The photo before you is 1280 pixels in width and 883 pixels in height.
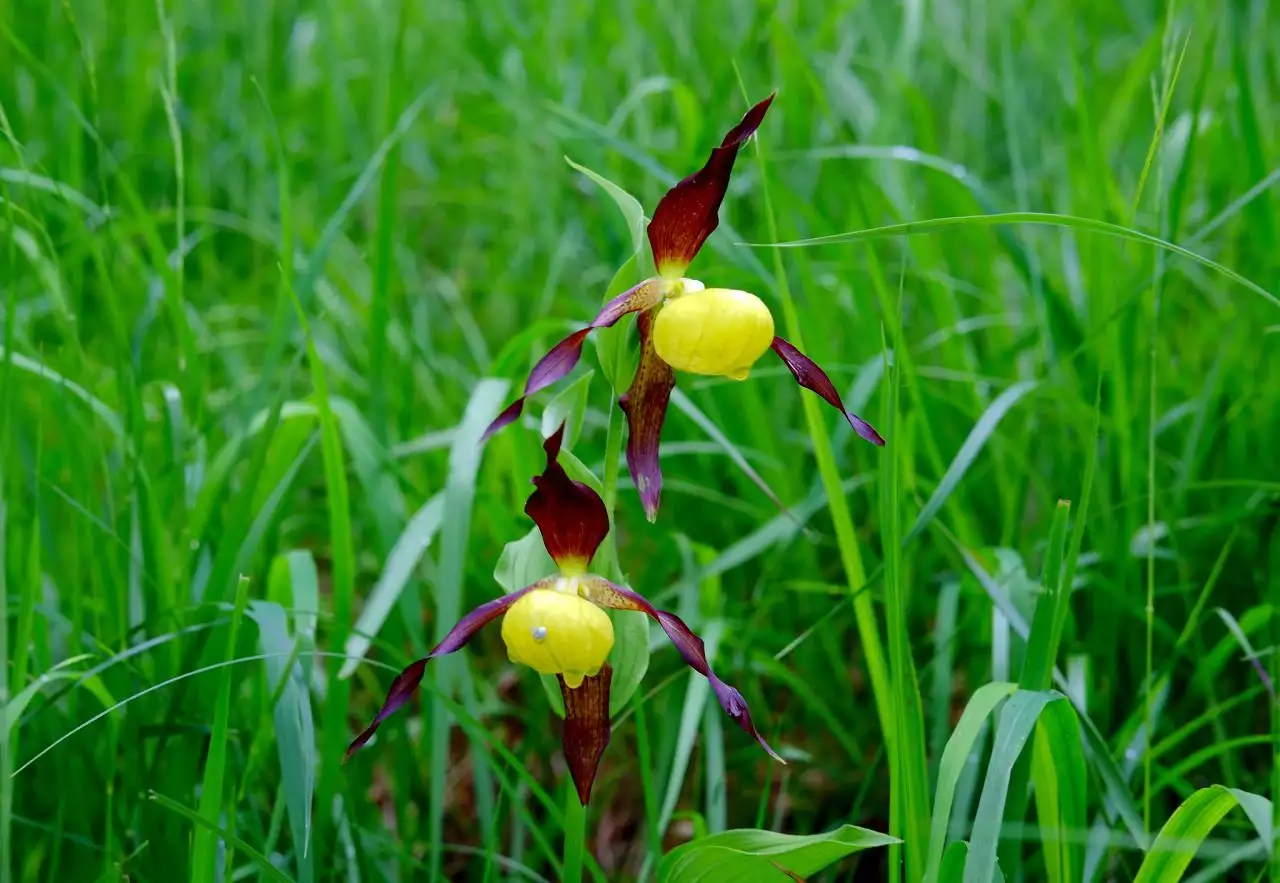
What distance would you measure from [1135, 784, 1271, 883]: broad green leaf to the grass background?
71 millimetres

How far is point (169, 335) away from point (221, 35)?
3.13 feet

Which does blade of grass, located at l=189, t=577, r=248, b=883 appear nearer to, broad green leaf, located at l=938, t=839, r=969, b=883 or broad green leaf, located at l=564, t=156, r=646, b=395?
broad green leaf, located at l=564, t=156, r=646, b=395

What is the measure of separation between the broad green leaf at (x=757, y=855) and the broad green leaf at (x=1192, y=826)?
0.22 metres

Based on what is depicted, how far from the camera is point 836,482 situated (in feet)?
3.44

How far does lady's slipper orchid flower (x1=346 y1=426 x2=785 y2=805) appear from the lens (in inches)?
32.0

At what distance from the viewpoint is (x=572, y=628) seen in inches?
31.7

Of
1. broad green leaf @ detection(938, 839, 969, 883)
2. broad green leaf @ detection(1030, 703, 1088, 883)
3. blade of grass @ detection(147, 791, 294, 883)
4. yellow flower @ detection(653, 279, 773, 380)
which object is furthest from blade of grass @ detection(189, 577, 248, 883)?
broad green leaf @ detection(1030, 703, 1088, 883)

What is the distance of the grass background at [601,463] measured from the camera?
110cm

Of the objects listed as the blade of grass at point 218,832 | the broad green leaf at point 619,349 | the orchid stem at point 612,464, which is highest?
the broad green leaf at point 619,349

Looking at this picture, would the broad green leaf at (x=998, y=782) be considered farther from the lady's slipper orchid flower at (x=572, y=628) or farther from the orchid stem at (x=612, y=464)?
the orchid stem at (x=612, y=464)

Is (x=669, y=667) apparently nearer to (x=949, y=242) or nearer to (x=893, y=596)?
(x=893, y=596)

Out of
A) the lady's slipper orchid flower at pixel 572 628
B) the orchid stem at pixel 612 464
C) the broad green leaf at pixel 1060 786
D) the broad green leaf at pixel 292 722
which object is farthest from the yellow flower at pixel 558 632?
the broad green leaf at pixel 1060 786

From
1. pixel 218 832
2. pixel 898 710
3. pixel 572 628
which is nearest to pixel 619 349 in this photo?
pixel 572 628

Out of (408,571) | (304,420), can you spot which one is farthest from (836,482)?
(304,420)
